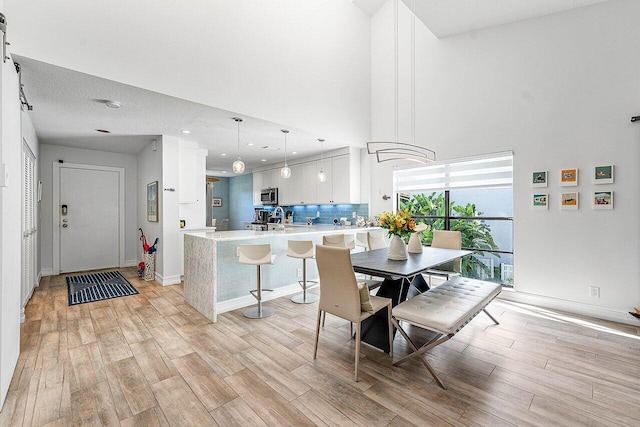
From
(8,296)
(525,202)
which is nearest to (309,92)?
(525,202)

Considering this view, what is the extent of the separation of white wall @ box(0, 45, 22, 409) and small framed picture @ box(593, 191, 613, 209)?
221 inches

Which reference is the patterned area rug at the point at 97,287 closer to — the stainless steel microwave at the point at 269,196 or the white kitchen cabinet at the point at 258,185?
the stainless steel microwave at the point at 269,196

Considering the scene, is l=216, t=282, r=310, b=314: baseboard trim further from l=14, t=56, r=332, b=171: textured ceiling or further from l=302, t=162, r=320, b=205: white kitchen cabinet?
l=302, t=162, r=320, b=205: white kitchen cabinet

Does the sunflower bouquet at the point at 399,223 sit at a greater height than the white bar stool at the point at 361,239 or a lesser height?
greater

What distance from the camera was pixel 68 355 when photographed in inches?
103

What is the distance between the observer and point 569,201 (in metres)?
3.63

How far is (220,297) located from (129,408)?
5.91 ft

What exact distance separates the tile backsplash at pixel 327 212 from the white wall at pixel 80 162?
3.69 m

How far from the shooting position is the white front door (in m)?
5.88

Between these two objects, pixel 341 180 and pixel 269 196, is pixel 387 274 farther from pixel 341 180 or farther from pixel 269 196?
pixel 269 196

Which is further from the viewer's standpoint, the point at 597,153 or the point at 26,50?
the point at 597,153

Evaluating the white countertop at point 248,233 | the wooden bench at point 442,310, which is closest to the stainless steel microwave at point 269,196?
the white countertop at point 248,233

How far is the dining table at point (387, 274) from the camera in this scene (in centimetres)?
258

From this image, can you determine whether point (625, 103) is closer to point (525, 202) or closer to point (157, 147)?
point (525, 202)
